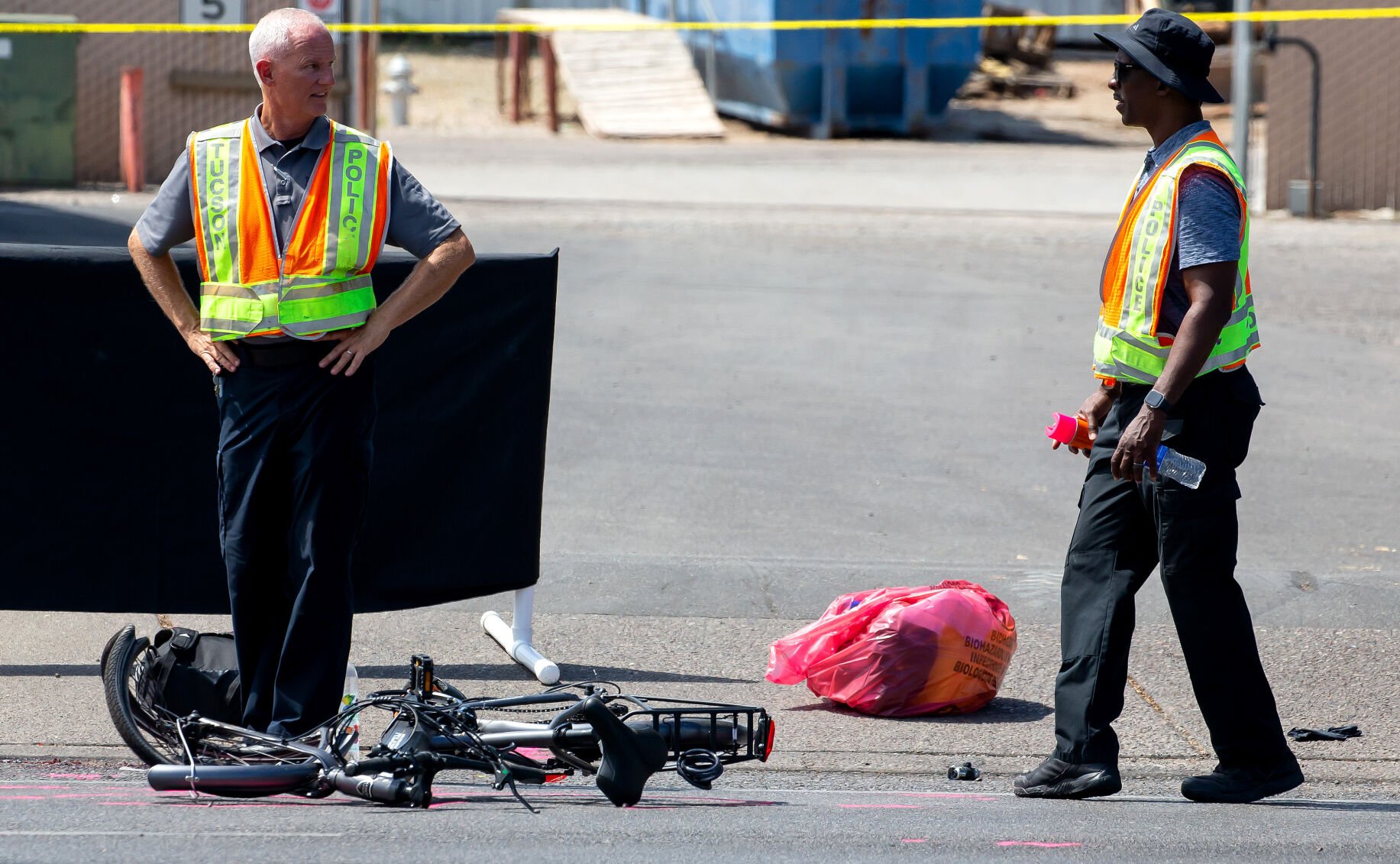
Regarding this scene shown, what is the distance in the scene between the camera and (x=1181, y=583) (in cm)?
427

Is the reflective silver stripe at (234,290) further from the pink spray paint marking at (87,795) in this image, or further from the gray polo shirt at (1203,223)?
the gray polo shirt at (1203,223)

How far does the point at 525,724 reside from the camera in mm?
4109

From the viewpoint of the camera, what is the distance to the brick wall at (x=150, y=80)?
55.8 feet

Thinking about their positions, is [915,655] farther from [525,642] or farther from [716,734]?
[525,642]

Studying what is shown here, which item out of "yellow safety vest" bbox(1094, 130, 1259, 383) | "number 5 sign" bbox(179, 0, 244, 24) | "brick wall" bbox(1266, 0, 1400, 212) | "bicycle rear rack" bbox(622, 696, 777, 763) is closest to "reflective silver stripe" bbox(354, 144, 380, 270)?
"bicycle rear rack" bbox(622, 696, 777, 763)

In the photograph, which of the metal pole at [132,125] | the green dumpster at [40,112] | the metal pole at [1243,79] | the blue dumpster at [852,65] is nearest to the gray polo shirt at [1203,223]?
the metal pole at [1243,79]

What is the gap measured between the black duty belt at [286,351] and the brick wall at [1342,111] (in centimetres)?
1396

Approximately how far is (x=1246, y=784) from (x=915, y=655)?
3.71ft

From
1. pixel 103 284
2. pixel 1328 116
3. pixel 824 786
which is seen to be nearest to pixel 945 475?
pixel 824 786

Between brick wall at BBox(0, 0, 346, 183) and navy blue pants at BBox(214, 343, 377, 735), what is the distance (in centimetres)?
1354

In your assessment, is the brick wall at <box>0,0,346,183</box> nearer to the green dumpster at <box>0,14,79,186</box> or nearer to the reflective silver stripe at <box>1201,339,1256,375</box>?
the green dumpster at <box>0,14,79,186</box>

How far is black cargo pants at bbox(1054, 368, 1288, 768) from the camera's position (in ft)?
13.8

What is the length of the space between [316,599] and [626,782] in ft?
3.17

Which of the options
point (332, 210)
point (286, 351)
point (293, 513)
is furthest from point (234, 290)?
point (293, 513)
